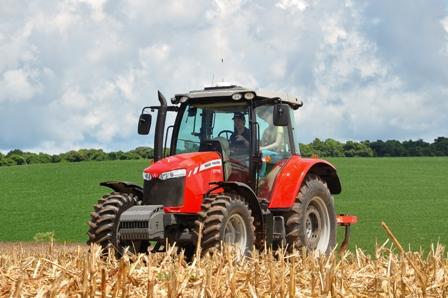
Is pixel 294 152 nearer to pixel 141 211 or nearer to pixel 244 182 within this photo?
pixel 244 182

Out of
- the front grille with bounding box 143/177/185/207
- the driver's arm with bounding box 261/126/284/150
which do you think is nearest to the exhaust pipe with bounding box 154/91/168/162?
the front grille with bounding box 143/177/185/207

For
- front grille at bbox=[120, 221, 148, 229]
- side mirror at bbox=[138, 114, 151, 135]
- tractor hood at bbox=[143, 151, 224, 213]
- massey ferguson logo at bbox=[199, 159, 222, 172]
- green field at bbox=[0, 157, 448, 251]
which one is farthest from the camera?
green field at bbox=[0, 157, 448, 251]

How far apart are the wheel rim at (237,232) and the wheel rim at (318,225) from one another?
1778 mm

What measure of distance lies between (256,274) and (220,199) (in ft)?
12.7

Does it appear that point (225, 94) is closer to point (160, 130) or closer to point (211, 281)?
point (160, 130)

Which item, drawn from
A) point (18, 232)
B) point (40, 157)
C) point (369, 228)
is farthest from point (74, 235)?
point (40, 157)

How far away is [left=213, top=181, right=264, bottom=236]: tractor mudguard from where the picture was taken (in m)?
9.98

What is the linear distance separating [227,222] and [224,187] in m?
0.74

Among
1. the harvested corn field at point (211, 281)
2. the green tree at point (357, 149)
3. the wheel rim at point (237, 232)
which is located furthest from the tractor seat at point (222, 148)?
the green tree at point (357, 149)

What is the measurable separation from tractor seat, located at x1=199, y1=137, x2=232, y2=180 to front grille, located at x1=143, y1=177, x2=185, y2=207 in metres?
0.75

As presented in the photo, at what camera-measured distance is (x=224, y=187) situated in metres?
10.3

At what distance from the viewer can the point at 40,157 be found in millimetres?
58562

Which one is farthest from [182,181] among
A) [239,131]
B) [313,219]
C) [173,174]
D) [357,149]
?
[357,149]

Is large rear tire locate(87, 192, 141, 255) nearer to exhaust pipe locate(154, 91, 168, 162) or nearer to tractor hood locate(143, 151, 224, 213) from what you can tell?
tractor hood locate(143, 151, 224, 213)
